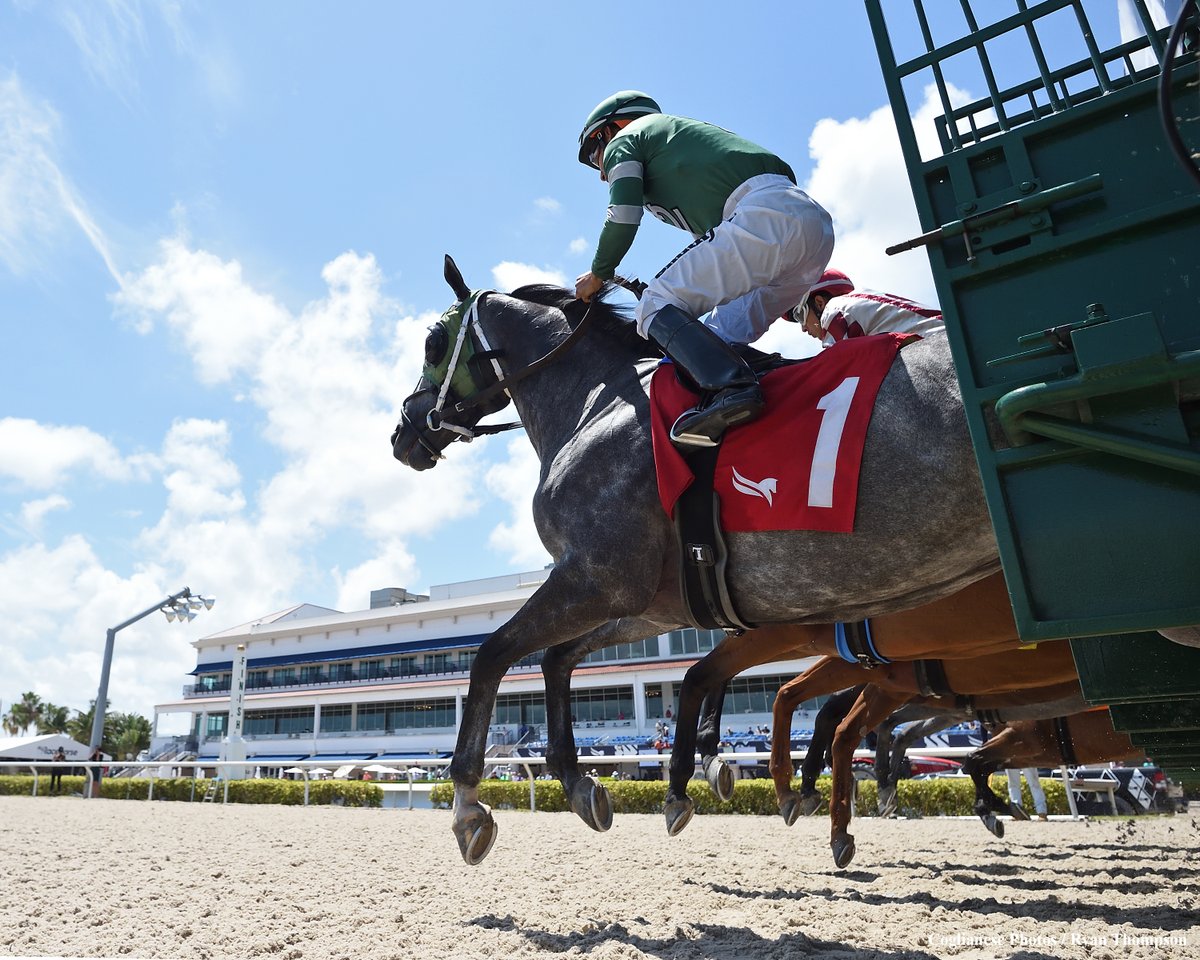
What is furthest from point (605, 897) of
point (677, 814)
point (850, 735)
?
point (850, 735)

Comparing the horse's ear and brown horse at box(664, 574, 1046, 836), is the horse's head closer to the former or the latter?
the horse's ear

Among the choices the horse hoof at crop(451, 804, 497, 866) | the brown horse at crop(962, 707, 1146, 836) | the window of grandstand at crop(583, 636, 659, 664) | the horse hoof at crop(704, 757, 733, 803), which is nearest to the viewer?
the horse hoof at crop(451, 804, 497, 866)

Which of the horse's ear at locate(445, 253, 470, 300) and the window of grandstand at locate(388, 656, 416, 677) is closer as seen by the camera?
the horse's ear at locate(445, 253, 470, 300)

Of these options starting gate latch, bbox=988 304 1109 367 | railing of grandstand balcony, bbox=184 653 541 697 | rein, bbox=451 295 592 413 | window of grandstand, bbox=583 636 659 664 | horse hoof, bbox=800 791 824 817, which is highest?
railing of grandstand balcony, bbox=184 653 541 697

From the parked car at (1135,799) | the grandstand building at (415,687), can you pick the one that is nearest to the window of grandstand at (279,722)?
the grandstand building at (415,687)

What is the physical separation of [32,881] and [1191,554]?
614 cm

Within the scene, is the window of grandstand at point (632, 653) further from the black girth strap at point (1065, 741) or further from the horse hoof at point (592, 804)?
the horse hoof at point (592, 804)

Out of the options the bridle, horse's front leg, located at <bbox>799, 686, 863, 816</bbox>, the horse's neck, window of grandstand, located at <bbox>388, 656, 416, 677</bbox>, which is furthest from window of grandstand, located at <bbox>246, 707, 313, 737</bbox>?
the horse's neck

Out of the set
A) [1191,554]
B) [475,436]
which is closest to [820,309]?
[475,436]

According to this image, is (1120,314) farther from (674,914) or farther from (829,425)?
(674,914)

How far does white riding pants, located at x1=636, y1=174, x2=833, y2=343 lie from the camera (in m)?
3.15

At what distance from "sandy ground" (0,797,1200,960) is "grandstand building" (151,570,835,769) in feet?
78.0

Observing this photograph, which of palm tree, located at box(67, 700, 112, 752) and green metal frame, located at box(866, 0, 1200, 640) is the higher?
palm tree, located at box(67, 700, 112, 752)

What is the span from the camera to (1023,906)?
410 centimetres
